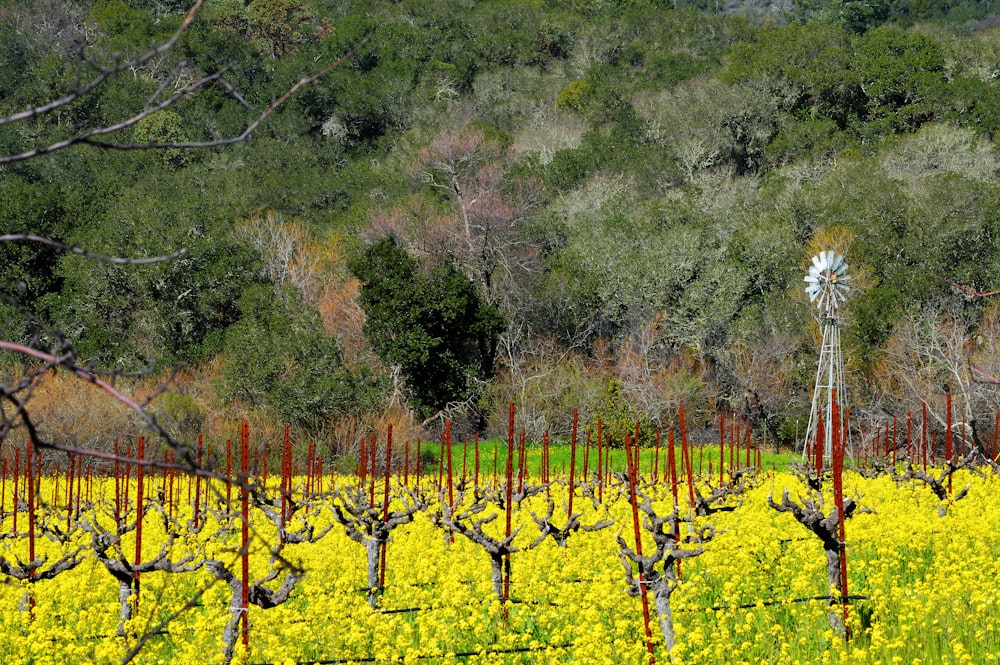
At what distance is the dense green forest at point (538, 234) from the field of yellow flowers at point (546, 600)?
14.8 meters

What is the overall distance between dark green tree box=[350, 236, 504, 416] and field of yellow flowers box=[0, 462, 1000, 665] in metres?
21.6

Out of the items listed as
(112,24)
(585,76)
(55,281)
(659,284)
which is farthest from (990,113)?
(112,24)

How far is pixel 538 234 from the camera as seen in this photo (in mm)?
48406

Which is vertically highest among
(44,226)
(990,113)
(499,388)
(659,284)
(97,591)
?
(990,113)

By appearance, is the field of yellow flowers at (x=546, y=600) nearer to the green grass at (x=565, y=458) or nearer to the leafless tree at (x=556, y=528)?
the leafless tree at (x=556, y=528)

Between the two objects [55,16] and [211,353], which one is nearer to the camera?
[211,353]

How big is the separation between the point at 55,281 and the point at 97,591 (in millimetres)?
35294

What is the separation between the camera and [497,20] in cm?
7700

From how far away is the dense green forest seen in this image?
127 feet

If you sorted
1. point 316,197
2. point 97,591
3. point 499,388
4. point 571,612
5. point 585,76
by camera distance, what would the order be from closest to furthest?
point 571,612 < point 97,591 < point 499,388 < point 316,197 < point 585,76

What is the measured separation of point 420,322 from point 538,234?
9.80 m

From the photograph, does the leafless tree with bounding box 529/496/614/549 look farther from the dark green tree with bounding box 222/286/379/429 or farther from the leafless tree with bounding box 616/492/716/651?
the dark green tree with bounding box 222/286/379/429

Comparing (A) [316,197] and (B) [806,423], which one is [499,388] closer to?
(B) [806,423]

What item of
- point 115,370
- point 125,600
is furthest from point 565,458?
point 115,370
